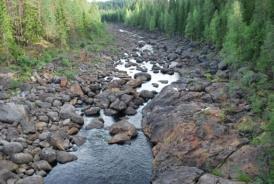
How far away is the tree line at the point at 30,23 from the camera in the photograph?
58375 mm

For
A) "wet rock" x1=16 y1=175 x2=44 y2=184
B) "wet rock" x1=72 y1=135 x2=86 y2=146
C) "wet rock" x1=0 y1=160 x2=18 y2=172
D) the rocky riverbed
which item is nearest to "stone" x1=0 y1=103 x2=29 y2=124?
the rocky riverbed

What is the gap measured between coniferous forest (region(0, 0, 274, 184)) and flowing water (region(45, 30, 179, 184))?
199 mm

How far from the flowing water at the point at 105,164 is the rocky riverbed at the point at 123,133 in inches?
3.6

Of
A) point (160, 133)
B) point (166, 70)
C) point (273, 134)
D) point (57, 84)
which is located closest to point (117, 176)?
point (160, 133)

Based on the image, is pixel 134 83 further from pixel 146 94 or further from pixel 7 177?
pixel 7 177

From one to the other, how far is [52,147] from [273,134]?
2188 cm

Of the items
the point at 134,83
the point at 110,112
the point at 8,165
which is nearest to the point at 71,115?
the point at 110,112

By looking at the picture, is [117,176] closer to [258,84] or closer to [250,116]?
[250,116]

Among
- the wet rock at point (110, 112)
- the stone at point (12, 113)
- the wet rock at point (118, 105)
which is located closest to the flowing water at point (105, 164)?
the wet rock at point (110, 112)

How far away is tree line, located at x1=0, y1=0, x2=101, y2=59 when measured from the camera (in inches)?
2298

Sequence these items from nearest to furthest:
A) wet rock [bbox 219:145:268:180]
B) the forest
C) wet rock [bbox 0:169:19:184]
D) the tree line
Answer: wet rock [bbox 219:145:268:180], wet rock [bbox 0:169:19:184], the forest, the tree line

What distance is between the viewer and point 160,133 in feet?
126

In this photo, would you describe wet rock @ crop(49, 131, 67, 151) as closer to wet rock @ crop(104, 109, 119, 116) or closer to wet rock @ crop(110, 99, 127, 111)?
wet rock @ crop(104, 109, 119, 116)

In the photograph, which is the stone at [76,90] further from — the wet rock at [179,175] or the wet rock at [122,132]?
the wet rock at [179,175]
